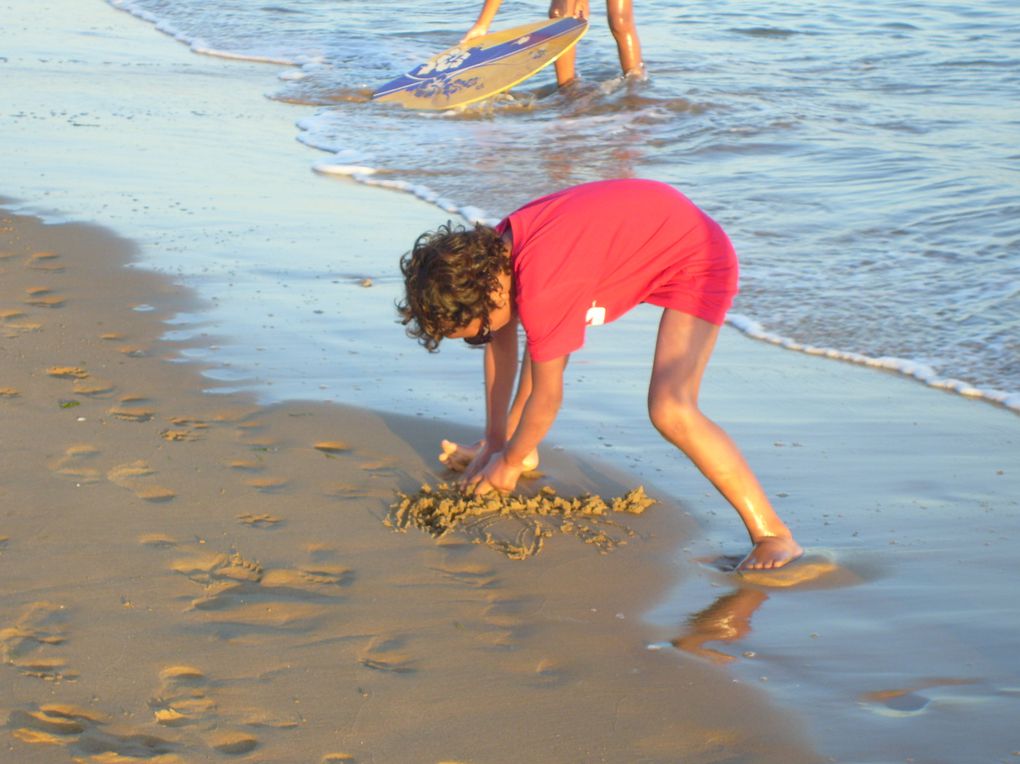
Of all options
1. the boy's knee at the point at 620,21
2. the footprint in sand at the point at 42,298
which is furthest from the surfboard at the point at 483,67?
the footprint in sand at the point at 42,298

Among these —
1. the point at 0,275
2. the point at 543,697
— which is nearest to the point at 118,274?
the point at 0,275

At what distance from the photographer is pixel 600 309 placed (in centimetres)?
308

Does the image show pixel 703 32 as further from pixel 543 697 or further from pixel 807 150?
pixel 543 697

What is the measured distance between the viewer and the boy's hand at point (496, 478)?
10.8 ft

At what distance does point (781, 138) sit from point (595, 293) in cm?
555

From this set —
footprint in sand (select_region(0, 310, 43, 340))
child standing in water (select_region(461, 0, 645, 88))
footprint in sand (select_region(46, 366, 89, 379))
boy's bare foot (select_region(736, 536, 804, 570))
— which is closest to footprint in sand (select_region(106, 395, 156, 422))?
footprint in sand (select_region(46, 366, 89, 379))

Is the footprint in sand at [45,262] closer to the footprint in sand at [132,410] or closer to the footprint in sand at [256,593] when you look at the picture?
the footprint in sand at [132,410]

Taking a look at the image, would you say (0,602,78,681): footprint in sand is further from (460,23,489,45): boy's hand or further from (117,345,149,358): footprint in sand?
(460,23,489,45): boy's hand

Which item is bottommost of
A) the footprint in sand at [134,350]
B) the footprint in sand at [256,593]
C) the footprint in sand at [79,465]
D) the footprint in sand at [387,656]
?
the footprint in sand at [387,656]

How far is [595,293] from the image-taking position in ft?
10.1

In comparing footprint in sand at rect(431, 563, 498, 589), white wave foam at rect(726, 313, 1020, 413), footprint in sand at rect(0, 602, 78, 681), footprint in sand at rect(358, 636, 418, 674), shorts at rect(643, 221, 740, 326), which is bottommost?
white wave foam at rect(726, 313, 1020, 413)

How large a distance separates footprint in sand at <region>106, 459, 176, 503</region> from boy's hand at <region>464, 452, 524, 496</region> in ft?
2.49

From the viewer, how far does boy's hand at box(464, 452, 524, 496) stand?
10.8 feet

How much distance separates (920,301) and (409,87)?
500cm
